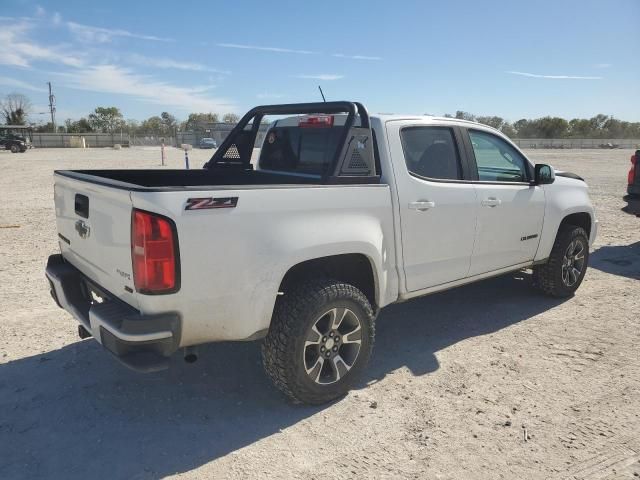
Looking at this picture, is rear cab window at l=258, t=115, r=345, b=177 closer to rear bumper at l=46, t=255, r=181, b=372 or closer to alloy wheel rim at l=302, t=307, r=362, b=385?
alloy wheel rim at l=302, t=307, r=362, b=385

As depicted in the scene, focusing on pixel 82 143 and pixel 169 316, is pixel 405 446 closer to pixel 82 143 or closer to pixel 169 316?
pixel 169 316

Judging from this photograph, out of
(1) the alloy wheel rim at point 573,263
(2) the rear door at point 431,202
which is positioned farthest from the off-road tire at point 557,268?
(2) the rear door at point 431,202

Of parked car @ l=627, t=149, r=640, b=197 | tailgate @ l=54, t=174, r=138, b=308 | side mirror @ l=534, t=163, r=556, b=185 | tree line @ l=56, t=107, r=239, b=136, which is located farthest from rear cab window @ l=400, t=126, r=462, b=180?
tree line @ l=56, t=107, r=239, b=136

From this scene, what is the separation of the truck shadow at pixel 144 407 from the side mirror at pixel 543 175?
1468 millimetres

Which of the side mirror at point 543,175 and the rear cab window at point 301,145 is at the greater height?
the rear cab window at point 301,145

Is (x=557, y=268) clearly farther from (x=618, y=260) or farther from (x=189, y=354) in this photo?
(x=189, y=354)

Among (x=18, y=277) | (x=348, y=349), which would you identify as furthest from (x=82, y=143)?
(x=348, y=349)

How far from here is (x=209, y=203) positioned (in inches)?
101

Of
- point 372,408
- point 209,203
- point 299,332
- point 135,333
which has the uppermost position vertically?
point 209,203

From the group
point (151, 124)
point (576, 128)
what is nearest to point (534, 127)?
point (576, 128)

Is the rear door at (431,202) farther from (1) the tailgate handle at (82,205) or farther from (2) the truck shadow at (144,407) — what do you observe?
(1) the tailgate handle at (82,205)

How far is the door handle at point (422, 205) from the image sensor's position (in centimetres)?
360

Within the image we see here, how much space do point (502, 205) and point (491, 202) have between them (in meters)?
0.19

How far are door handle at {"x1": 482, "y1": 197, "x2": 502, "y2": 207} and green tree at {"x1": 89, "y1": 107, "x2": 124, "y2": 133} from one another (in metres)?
101
